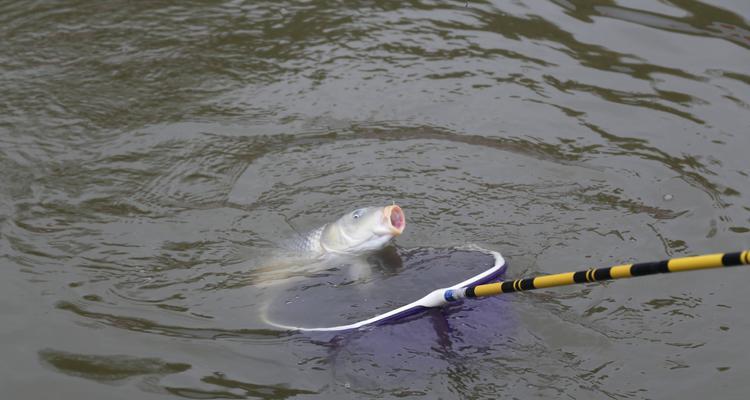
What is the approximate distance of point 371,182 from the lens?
6.03m

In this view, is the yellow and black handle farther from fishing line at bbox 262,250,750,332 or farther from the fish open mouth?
the fish open mouth

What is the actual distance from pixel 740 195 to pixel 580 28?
9.12 feet

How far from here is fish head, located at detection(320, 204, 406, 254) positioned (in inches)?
195

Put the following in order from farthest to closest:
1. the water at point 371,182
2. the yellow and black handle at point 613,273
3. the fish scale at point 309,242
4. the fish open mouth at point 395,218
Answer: the fish scale at point 309,242 → the fish open mouth at point 395,218 → the water at point 371,182 → the yellow and black handle at point 613,273

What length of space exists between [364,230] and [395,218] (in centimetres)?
19

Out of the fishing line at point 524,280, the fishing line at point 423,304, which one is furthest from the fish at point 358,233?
the fishing line at point 423,304

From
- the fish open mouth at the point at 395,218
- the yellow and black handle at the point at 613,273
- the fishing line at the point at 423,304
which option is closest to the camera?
the yellow and black handle at the point at 613,273

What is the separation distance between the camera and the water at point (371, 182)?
451 centimetres

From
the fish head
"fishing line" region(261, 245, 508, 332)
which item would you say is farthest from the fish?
"fishing line" region(261, 245, 508, 332)

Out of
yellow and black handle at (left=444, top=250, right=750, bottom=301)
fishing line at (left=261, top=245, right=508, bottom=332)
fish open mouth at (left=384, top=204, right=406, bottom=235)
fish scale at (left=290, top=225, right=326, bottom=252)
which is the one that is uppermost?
yellow and black handle at (left=444, top=250, right=750, bottom=301)

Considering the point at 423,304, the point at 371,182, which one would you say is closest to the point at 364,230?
the point at 423,304

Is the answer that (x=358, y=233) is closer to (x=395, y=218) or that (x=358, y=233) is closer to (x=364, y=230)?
(x=364, y=230)

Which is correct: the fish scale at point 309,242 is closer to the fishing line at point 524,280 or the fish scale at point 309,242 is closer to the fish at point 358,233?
the fish at point 358,233

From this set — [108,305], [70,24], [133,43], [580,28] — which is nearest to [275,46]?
[133,43]
